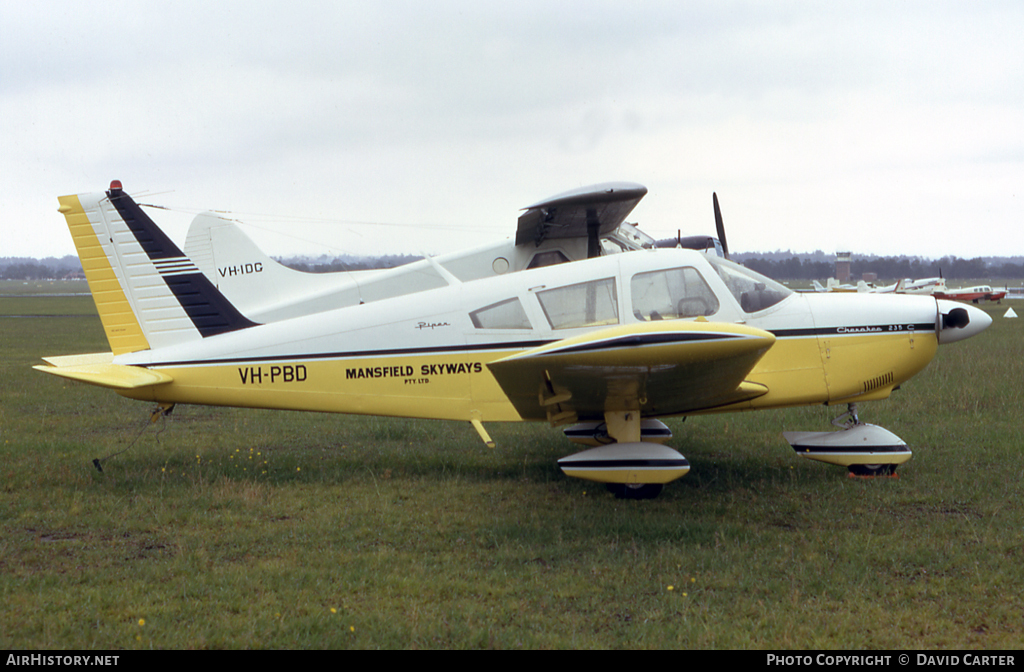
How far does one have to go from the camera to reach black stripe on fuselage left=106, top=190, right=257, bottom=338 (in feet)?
22.9

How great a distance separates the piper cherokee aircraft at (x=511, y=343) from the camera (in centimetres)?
613

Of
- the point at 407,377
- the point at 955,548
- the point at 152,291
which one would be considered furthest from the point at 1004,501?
the point at 152,291

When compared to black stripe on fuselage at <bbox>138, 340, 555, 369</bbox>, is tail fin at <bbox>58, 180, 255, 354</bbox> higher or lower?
higher

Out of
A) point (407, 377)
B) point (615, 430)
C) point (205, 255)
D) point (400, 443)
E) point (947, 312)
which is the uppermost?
point (205, 255)

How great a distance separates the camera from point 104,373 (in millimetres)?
6496

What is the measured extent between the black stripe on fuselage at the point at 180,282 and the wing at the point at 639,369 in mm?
3185

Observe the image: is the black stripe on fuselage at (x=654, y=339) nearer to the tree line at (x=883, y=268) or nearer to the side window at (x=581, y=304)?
the side window at (x=581, y=304)

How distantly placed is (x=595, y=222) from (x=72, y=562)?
7.30m

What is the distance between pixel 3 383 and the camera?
13.0m

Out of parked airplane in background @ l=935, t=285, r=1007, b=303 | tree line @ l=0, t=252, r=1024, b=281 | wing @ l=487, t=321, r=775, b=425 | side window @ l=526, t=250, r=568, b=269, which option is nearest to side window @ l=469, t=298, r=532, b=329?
wing @ l=487, t=321, r=775, b=425

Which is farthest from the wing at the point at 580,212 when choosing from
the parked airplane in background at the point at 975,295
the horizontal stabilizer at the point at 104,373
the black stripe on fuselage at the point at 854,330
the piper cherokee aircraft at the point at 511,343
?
the parked airplane in background at the point at 975,295

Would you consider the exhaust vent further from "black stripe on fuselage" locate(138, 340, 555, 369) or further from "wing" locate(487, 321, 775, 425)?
"black stripe on fuselage" locate(138, 340, 555, 369)

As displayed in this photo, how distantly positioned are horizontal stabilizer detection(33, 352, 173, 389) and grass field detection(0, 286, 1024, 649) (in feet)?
3.20
